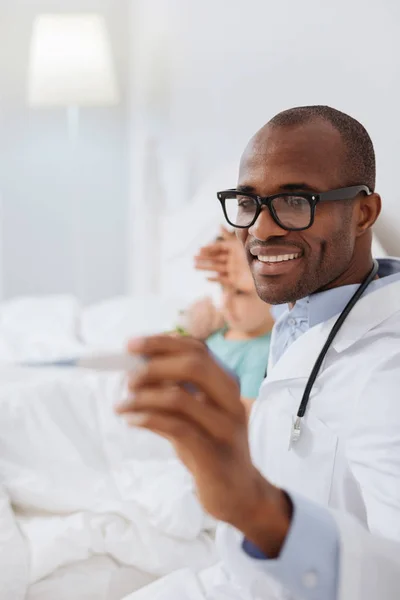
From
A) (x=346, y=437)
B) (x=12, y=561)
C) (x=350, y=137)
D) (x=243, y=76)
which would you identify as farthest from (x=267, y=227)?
(x=243, y=76)

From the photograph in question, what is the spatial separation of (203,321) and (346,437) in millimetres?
1050

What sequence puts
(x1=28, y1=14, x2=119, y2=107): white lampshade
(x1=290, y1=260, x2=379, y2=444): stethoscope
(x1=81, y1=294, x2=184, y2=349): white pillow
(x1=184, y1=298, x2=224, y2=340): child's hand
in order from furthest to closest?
(x1=28, y1=14, x2=119, y2=107): white lampshade → (x1=81, y1=294, x2=184, y2=349): white pillow → (x1=184, y1=298, x2=224, y2=340): child's hand → (x1=290, y1=260, x2=379, y2=444): stethoscope

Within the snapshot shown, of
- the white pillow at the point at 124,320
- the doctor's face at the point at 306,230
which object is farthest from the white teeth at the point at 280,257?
the white pillow at the point at 124,320

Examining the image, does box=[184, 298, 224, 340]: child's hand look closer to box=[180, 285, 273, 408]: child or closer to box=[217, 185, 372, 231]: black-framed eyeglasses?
box=[180, 285, 273, 408]: child

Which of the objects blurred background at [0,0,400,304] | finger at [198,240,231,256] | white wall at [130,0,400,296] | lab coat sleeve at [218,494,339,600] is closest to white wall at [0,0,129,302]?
blurred background at [0,0,400,304]

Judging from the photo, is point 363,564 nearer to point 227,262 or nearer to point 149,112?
point 227,262

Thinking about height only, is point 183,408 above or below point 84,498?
above

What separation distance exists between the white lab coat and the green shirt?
0.48 meters

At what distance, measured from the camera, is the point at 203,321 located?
1.88 meters

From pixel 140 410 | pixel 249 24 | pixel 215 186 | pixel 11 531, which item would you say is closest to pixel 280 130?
pixel 140 410

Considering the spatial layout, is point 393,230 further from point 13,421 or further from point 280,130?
point 13,421

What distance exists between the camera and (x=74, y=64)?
330 cm

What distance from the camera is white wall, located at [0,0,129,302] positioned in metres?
3.80

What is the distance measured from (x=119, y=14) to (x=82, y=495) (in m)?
3.19
